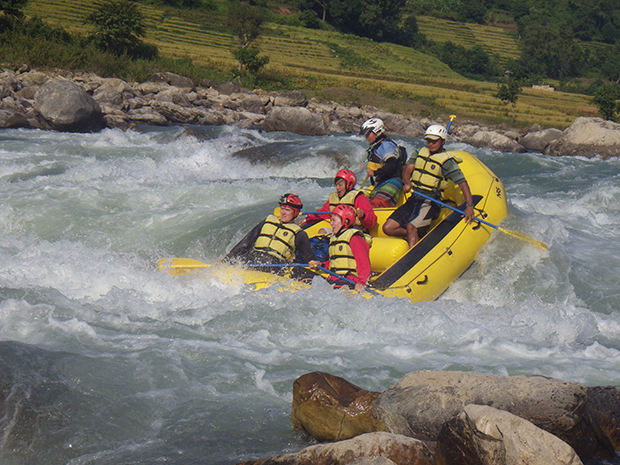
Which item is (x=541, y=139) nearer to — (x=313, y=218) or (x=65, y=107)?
(x=65, y=107)

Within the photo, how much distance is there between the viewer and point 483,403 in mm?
2967

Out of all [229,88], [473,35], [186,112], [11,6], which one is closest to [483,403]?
[186,112]

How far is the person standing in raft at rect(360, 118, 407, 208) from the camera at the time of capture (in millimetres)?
6934

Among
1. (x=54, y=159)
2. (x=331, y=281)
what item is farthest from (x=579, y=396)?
(x=54, y=159)

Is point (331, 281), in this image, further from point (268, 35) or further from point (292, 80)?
point (268, 35)

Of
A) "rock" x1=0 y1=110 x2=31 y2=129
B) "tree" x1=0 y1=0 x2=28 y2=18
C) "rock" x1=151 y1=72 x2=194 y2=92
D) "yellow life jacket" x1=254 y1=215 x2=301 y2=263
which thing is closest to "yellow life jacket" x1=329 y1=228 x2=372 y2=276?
"yellow life jacket" x1=254 y1=215 x2=301 y2=263

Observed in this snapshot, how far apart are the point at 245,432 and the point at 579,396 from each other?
183 centimetres

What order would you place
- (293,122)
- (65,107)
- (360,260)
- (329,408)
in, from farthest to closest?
(293,122) → (65,107) → (360,260) → (329,408)

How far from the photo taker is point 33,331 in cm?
446

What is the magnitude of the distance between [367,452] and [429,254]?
3571 mm

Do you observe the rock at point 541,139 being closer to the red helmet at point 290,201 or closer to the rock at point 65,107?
the rock at point 65,107

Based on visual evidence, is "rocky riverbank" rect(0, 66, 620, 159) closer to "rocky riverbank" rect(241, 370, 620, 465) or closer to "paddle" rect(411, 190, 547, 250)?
"paddle" rect(411, 190, 547, 250)

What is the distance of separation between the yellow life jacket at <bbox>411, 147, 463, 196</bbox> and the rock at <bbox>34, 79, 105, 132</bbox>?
36.5 feet

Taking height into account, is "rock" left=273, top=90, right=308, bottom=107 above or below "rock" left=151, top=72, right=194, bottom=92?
below
